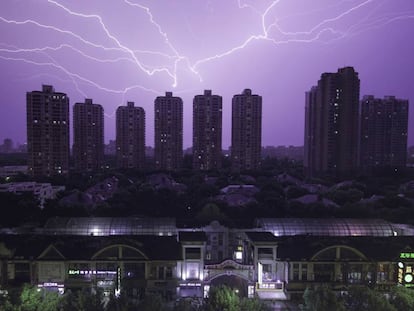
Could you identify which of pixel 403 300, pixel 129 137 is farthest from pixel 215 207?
pixel 129 137

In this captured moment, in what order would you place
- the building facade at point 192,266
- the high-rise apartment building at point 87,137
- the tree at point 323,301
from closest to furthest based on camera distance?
1. the tree at point 323,301
2. the building facade at point 192,266
3. the high-rise apartment building at point 87,137

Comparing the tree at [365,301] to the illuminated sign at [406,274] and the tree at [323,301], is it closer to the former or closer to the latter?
the tree at [323,301]

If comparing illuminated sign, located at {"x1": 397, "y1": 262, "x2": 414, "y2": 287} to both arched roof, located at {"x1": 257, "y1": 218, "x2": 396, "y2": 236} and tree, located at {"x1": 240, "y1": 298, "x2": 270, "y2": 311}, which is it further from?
tree, located at {"x1": 240, "y1": 298, "x2": 270, "y2": 311}

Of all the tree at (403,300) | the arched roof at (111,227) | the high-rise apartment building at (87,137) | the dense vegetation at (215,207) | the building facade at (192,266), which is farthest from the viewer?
the high-rise apartment building at (87,137)

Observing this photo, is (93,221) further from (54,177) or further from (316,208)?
(54,177)

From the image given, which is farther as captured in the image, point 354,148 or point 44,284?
point 354,148

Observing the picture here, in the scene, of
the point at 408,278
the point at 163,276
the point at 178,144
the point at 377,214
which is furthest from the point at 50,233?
the point at 178,144

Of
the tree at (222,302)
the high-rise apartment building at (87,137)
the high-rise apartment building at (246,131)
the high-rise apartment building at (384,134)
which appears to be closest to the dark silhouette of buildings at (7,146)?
the high-rise apartment building at (87,137)
